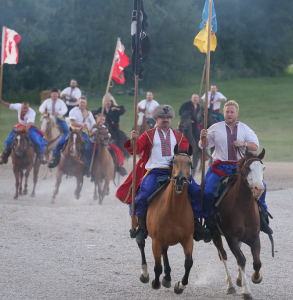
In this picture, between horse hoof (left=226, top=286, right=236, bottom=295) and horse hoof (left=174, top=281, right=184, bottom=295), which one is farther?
horse hoof (left=226, top=286, right=236, bottom=295)

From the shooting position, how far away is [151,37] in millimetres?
48562

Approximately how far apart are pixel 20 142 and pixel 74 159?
1452 millimetres

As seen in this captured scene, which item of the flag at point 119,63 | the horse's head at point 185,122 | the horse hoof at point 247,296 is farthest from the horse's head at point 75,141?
the horse hoof at point 247,296

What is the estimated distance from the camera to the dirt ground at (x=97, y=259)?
7.21 metres

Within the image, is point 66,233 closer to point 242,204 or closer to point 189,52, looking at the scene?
point 242,204

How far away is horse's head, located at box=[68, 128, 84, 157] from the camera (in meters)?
15.0

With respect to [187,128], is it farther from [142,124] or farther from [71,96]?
[71,96]

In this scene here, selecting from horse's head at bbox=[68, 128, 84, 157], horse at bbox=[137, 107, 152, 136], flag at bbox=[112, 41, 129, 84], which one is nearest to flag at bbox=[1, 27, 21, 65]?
flag at bbox=[112, 41, 129, 84]

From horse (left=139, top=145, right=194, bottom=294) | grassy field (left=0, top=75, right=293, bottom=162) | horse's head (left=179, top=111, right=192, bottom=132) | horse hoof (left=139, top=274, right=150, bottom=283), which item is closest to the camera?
horse (left=139, top=145, right=194, bottom=294)

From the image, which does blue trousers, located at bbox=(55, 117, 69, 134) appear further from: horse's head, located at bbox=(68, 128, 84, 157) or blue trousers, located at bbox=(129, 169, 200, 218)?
blue trousers, located at bbox=(129, 169, 200, 218)

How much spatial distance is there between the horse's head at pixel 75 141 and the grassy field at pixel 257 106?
993cm

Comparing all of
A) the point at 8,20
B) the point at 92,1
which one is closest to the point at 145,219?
the point at 8,20

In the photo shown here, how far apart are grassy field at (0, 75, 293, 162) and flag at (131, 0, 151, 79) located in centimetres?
1572

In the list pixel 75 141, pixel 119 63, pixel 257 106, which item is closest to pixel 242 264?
pixel 75 141
